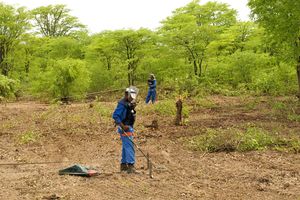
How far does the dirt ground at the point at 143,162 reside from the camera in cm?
657

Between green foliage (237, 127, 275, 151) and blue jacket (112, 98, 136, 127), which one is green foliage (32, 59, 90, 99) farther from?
blue jacket (112, 98, 136, 127)

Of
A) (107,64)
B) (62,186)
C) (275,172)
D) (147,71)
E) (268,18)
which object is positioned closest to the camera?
(62,186)

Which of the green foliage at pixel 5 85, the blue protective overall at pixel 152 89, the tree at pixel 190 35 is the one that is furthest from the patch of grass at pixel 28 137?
the tree at pixel 190 35

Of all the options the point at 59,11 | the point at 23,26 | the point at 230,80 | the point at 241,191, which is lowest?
the point at 241,191

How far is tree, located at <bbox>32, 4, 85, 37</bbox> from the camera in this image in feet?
143

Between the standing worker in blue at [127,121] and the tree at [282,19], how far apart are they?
9.30 meters

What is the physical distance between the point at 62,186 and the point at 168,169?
2540 mm

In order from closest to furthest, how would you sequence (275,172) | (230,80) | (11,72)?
1. (275,172)
2. (230,80)
3. (11,72)

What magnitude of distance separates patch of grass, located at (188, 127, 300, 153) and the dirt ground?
1.07ft

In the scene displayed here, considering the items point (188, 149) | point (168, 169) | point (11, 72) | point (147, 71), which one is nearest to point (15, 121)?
point (188, 149)

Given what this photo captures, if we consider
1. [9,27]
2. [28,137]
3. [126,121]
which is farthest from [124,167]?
[9,27]

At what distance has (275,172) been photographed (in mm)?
7875

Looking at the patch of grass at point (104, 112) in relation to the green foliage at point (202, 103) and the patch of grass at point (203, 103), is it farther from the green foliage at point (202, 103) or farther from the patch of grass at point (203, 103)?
the patch of grass at point (203, 103)

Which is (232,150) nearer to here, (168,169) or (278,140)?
(278,140)
